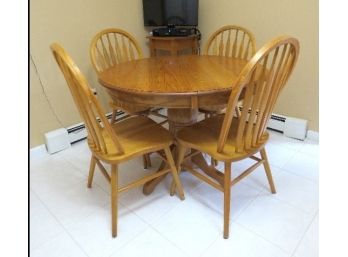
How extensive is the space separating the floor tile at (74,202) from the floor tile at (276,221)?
858mm

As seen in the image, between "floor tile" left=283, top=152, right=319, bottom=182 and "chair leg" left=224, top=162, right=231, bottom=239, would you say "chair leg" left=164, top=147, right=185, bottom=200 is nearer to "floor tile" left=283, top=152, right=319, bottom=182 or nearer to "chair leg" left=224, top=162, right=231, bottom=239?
"chair leg" left=224, top=162, right=231, bottom=239

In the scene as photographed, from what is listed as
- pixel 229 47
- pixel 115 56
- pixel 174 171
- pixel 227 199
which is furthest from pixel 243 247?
pixel 115 56

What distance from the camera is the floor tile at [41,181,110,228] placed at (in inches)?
59.9

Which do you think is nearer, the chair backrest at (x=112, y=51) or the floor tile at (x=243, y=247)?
the floor tile at (x=243, y=247)

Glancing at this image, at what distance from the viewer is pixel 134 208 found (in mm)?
1560

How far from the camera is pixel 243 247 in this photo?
1.28 m

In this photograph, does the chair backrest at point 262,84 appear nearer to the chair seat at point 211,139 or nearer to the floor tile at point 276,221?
the chair seat at point 211,139

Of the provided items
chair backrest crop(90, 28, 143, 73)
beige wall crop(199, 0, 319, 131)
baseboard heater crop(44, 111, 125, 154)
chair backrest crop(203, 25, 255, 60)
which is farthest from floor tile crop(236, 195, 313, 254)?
baseboard heater crop(44, 111, 125, 154)

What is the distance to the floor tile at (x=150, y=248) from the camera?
1.27 metres

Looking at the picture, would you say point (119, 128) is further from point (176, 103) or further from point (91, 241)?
point (91, 241)

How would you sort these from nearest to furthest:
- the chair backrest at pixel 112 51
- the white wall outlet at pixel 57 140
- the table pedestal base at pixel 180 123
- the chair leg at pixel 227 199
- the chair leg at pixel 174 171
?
the chair leg at pixel 227 199 → the chair leg at pixel 174 171 → the table pedestal base at pixel 180 123 → the chair backrest at pixel 112 51 → the white wall outlet at pixel 57 140

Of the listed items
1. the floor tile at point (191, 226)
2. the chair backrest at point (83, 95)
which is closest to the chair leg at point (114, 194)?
the chair backrest at point (83, 95)
